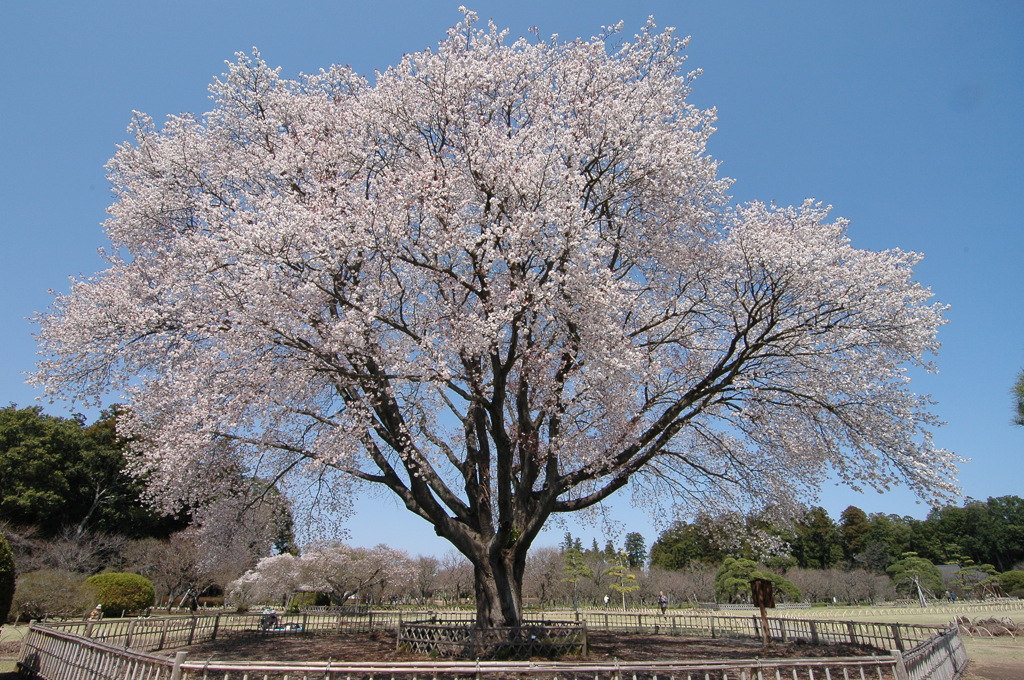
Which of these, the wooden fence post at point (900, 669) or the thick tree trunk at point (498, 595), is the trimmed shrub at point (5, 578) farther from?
the wooden fence post at point (900, 669)

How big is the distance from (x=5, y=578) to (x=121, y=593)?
67.9ft

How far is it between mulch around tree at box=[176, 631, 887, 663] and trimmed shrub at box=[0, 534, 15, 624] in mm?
3363

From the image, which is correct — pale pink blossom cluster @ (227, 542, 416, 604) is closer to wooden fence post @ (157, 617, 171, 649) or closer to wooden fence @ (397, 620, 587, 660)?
wooden fence post @ (157, 617, 171, 649)

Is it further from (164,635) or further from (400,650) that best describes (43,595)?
(400,650)

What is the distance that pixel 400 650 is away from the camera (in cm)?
1359

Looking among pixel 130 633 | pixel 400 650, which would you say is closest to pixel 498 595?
pixel 400 650

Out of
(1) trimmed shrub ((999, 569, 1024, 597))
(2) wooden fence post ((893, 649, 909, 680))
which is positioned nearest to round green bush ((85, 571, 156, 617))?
(2) wooden fence post ((893, 649, 909, 680))

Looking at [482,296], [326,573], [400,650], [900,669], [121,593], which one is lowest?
[400,650]

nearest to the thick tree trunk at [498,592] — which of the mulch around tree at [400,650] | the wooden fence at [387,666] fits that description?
the mulch around tree at [400,650]

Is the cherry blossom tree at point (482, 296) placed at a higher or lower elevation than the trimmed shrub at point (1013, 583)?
higher

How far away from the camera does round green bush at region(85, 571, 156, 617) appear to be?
83.9 feet

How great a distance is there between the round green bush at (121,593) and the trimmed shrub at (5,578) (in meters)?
18.9

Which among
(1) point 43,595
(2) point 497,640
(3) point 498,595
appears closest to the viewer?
A: (2) point 497,640

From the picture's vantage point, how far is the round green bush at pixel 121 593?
2558 centimetres
